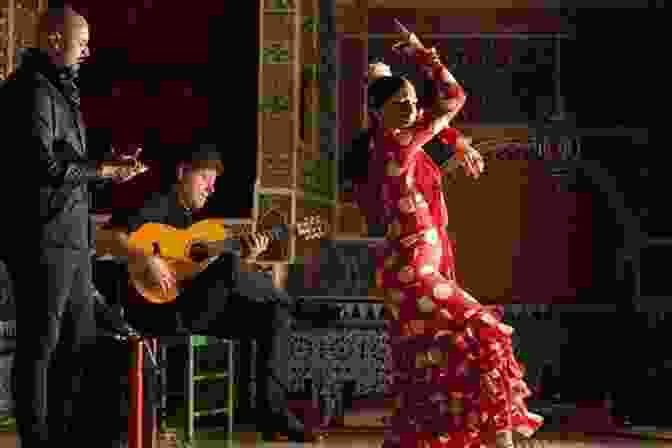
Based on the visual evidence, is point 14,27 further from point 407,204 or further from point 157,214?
point 407,204

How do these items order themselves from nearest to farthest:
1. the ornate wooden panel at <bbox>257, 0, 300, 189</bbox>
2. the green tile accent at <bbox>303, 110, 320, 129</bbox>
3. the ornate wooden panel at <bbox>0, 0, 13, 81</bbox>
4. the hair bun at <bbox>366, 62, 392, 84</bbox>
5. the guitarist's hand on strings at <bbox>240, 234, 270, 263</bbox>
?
the hair bun at <bbox>366, 62, 392, 84</bbox> < the guitarist's hand on strings at <bbox>240, 234, 270, 263</bbox> < the ornate wooden panel at <bbox>257, 0, 300, 189</bbox> < the ornate wooden panel at <bbox>0, 0, 13, 81</bbox> < the green tile accent at <bbox>303, 110, 320, 129</bbox>

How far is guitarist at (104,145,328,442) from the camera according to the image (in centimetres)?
618

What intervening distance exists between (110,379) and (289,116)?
118 inches

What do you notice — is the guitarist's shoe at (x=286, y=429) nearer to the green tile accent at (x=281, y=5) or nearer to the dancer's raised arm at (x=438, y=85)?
the dancer's raised arm at (x=438, y=85)

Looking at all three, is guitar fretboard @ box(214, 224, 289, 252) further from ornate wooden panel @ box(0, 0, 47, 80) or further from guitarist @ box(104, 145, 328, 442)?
ornate wooden panel @ box(0, 0, 47, 80)

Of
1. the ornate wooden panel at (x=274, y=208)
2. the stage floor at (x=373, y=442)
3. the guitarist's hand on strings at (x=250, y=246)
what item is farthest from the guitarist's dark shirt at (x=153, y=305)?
the ornate wooden panel at (x=274, y=208)

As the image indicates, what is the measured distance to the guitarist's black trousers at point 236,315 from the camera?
6.20 m

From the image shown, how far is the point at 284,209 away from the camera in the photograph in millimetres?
7586

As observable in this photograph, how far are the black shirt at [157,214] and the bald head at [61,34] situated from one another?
1.41 m

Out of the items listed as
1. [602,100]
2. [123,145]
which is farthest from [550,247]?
[123,145]

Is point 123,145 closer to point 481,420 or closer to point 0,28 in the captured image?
point 0,28

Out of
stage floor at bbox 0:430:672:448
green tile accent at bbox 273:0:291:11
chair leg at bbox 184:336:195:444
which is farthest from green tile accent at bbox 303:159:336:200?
chair leg at bbox 184:336:195:444

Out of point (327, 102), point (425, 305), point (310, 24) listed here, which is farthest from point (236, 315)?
point (327, 102)

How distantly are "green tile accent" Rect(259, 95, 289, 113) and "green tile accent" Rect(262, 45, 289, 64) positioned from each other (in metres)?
0.19
